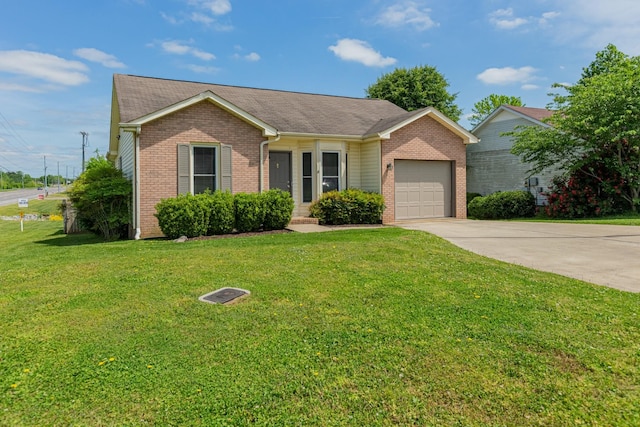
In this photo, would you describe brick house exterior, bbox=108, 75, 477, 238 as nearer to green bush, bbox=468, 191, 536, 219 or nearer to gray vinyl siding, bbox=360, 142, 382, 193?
gray vinyl siding, bbox=360, 142, 382, 193

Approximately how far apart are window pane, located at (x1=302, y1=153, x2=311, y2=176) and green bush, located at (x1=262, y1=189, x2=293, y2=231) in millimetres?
2454

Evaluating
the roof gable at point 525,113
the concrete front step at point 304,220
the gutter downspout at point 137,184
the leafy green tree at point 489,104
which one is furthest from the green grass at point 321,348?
the leafy green tree at point 489,104

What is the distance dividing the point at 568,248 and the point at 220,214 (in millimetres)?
8202

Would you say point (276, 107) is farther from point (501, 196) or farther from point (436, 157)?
point (501, 196)

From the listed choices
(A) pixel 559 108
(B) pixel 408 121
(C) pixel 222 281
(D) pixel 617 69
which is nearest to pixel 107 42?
(B) pixel 408 121

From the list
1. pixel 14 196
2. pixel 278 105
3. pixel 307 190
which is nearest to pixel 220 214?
pixel 307 190

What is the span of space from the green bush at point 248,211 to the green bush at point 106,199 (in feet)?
10.00

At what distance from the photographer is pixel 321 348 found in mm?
3740

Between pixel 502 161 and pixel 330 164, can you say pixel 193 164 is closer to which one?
pixel 330 164

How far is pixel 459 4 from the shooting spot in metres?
12.3

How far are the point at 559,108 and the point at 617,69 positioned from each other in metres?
2.41

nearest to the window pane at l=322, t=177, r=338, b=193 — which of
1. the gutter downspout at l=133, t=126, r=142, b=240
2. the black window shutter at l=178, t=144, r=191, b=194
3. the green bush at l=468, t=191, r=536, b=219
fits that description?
the black window shutter at l=178, t=144, r=191, b=194

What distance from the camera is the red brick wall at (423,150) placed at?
14289 millimetres

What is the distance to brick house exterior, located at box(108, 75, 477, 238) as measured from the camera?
11.3 metres
